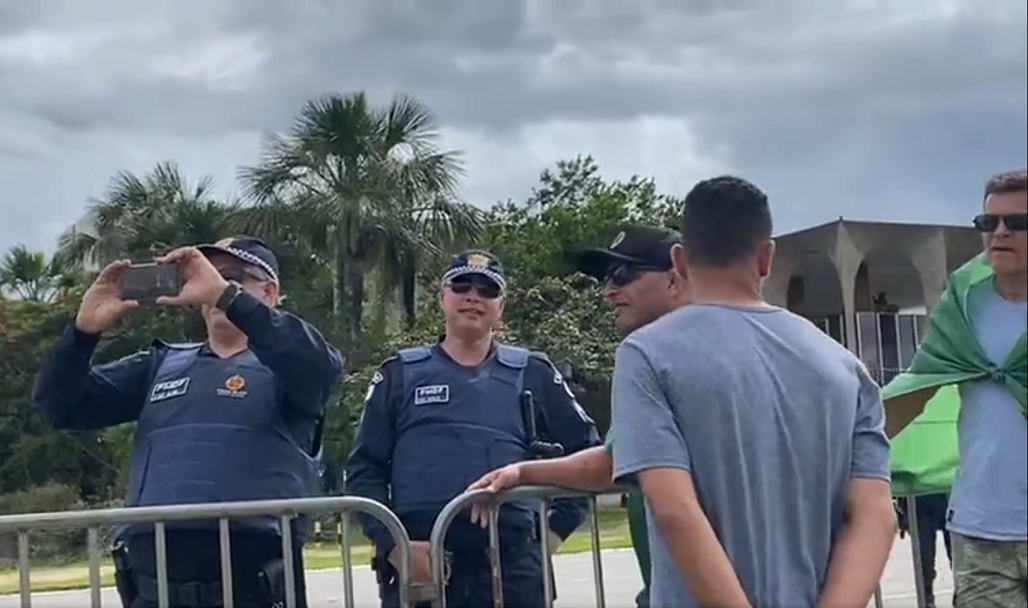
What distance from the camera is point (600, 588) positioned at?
3877mm

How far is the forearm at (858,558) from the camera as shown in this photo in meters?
2.26

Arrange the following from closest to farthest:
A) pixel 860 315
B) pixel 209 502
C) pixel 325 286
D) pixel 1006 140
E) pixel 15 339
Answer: pixel 1006 140
pixel 209 502
pixel 860 315
pixel 325 286
pixel 15 339

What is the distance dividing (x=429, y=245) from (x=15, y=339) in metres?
7.74

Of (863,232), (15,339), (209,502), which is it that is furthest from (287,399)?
(15,339)

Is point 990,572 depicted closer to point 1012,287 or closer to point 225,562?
point 1012,287

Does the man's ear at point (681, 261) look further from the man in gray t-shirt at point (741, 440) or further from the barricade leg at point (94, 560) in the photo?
the barricade leg at point (94, 560)

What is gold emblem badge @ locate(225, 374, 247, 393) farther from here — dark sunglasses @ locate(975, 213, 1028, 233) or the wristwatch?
dark sunglasses @ locate(975, 213, 1028, 233)

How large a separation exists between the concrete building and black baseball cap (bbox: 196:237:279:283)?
1465 millimetres

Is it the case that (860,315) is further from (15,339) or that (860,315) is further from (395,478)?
(15,339)

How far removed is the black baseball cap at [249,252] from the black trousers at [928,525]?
195 cm

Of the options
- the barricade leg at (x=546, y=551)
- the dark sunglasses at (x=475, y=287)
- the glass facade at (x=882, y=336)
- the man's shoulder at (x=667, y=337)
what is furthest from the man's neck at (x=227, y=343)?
the man's shoulder at (x=667, y=337)

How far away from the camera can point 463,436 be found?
12.1 ft

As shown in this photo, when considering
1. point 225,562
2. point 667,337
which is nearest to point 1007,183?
point 667,337

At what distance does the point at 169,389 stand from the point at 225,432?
0.24 m
